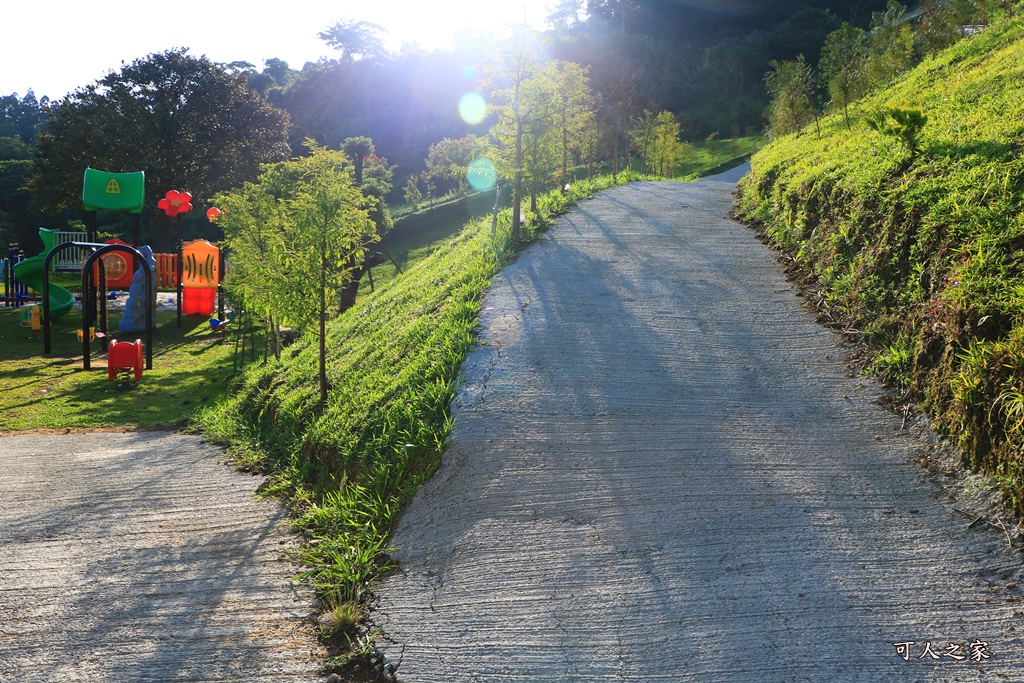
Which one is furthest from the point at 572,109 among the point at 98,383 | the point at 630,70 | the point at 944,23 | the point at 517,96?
the point at 630,70

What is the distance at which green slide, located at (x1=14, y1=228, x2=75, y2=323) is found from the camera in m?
21.0

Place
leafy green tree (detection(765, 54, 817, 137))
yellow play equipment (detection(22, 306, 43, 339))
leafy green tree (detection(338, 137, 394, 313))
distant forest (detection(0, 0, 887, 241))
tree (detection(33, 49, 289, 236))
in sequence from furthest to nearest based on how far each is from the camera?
distant forest (detection(0, 0, 887, 241)), tree (detection(33, 49, 289, 236)), leafy green tree (detection(338, 137, 394, 313)), leafy green tree (detection(765, 54, 817, 137)), yellow play equipment (detection(22, 306, 43, 339))

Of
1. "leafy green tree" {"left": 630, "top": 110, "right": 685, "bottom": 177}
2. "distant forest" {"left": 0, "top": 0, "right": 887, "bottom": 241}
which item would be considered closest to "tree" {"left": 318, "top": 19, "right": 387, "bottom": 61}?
"distant forest" {"left": 0, "top": 0, "right": 887, "bottom": 241}

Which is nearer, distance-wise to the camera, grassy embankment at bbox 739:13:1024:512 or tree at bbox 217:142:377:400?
grassy embankment at bbox 739:13:1024:512

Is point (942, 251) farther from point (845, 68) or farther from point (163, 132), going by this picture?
point (163, 132)

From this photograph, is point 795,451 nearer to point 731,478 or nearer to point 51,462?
point 731,478

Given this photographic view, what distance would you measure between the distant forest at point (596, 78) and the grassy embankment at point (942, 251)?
1056 inches

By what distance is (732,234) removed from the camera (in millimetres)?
12305

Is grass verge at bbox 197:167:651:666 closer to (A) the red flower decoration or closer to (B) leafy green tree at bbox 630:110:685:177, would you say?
(A) the red flower decoration

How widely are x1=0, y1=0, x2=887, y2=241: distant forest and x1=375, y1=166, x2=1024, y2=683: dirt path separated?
3104 cm

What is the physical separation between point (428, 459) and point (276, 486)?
2.28 metres

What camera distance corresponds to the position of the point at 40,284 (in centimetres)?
2286

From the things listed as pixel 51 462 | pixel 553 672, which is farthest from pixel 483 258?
pixel 553 672

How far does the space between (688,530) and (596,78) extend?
47.8 m
